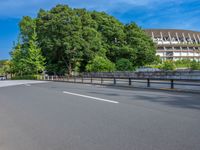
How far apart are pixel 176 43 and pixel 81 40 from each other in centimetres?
9732

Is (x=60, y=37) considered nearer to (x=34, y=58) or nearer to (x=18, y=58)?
(x=34, y=58)

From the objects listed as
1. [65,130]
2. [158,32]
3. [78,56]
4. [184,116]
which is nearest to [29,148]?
[65,130]

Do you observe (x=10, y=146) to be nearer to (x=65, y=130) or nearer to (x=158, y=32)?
(x=65, y=130)

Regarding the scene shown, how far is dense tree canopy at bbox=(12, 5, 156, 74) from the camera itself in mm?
50875

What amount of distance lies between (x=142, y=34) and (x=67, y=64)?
22.0 meters

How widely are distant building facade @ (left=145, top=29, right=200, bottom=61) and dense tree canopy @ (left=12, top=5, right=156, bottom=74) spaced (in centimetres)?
6322

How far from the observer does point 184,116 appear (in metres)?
7.57

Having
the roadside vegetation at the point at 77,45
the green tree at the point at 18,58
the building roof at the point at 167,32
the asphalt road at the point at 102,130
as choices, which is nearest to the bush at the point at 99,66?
the roadside vegetation at the point at 77,45

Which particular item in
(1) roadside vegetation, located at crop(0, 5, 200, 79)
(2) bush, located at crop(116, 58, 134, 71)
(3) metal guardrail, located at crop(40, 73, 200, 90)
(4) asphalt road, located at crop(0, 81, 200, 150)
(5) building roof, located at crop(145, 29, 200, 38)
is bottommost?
(4) asphalt road, located at crop(0, 81, 200, 150)

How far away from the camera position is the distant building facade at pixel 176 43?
409ft

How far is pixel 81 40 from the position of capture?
50.7m

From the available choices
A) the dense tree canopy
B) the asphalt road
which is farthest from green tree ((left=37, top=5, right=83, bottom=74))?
the asphalt road

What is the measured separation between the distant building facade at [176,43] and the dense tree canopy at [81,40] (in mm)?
63221

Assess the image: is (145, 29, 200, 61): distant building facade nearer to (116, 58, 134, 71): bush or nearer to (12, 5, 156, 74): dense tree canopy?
(12, 5, 156, 74): dense tree canopy
